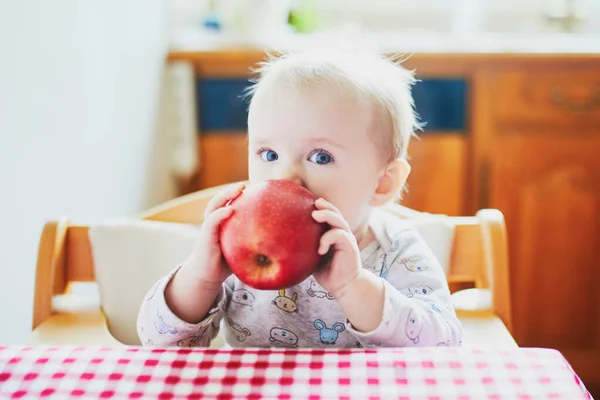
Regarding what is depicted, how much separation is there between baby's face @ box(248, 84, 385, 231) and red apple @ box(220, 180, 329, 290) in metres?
0.11

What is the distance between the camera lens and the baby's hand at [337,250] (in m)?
0.65

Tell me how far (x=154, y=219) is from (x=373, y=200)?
45cm

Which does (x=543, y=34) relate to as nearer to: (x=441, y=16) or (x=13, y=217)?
(x=441, y=16)

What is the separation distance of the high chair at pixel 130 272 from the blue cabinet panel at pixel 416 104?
0.95 metres

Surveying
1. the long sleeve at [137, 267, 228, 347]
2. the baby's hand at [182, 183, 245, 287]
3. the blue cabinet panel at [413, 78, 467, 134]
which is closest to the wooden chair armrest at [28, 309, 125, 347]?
the long sleeve at [137, 267, 228, 347]

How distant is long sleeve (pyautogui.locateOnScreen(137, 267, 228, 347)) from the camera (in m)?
0.77

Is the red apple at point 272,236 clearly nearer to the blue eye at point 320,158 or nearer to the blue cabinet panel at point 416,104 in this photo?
the blue eye at point 320,158

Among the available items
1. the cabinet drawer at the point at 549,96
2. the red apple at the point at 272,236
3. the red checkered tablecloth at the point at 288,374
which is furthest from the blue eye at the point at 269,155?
the cabinet drawer at the point at 549,96

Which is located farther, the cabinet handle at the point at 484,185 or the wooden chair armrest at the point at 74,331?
the cabinet handle at the point at 484,185

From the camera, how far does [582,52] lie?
194cm

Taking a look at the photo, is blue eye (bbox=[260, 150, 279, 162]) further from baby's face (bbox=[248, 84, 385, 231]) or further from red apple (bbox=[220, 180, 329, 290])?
red apple (bbox=[220, 180, 329, 290])

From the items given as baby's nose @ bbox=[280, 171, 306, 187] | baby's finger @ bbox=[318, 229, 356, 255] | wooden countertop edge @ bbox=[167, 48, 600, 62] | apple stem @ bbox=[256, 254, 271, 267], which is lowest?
apple stem @ bbox=[256, 254, 271, 267]

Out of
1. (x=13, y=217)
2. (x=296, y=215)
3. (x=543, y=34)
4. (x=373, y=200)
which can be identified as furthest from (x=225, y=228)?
(x=543, y=34)

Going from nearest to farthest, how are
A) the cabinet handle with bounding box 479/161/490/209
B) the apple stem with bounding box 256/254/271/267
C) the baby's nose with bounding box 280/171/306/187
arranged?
the apple stem with bounding box 256/254/271/267 < the baby's nose with bounding box 280/171/306/187 < the cabinet handle with bounding box 479/161/490/209
